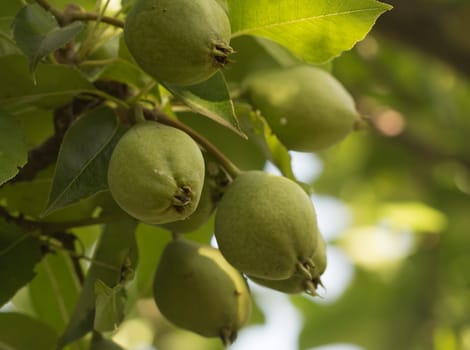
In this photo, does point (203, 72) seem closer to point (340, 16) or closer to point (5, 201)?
point (340, 16)

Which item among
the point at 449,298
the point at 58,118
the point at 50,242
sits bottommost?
the point at 449,298

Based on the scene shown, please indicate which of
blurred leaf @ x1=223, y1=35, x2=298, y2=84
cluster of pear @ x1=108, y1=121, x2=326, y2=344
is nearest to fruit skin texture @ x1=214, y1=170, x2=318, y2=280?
cluster of pear @ x1=108, y1=121, x2=326, y2=344

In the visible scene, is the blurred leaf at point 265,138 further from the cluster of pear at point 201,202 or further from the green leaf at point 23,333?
the green leaf at point 23,333

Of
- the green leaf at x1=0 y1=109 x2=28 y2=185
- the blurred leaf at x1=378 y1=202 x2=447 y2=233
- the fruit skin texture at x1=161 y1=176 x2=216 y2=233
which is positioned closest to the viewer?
the green leaf at x1=0 y1=109 x2=28 y2=185

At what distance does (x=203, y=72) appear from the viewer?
1262 mm

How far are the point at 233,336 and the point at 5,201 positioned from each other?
1.42ft

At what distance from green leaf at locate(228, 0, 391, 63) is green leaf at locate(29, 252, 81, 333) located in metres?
0.55

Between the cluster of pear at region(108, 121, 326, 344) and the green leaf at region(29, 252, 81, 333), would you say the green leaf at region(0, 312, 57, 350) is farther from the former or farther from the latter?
the cluster of pear at region(108, 121, 326, 344)

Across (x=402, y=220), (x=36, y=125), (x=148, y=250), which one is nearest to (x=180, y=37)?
(x=36, y=125)

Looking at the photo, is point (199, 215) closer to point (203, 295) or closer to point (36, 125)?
point (203, 295)

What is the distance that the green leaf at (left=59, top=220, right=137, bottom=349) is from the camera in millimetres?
1478

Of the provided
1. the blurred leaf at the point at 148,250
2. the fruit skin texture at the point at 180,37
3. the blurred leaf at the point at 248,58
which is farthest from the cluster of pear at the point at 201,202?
the blurred leaf at the point at 248,58

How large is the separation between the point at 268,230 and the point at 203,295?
229 mm

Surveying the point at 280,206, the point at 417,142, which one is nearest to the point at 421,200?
the point at 417,142
